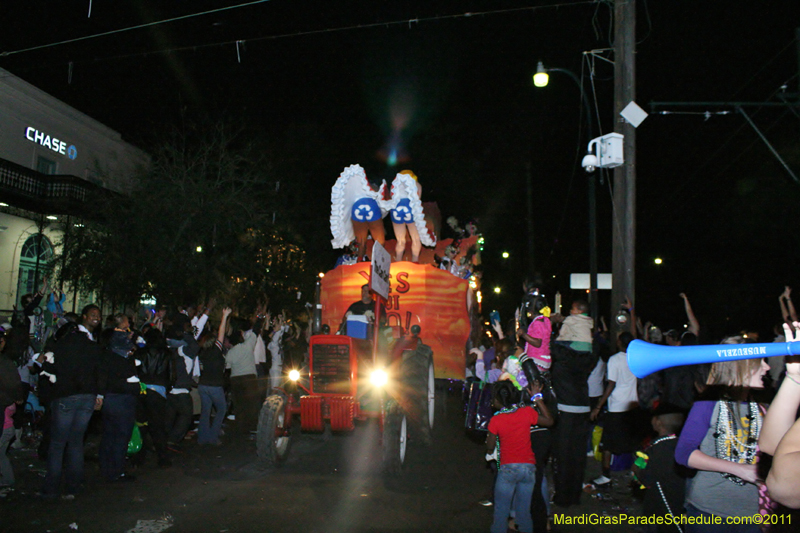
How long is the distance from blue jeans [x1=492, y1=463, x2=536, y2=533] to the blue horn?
2.82 meters

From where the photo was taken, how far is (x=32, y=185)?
1933 cm

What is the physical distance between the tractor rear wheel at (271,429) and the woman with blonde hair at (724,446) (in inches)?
206

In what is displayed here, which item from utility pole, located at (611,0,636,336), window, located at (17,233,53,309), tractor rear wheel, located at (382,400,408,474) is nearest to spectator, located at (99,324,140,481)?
tractor rear wheel, located at (382,400,408,474)

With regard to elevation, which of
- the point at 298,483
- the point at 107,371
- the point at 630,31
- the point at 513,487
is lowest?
the point at 298,483

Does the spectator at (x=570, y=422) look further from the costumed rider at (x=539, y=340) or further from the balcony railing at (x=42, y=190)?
the balcony railing at (x=42, y=190)

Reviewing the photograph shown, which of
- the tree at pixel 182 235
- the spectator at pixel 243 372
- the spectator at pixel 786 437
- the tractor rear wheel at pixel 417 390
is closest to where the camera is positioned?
the spectator at pixel 786 437

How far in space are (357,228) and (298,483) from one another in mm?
5455

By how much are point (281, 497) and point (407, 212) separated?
19.0 ft

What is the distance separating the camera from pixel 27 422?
31.1 ft

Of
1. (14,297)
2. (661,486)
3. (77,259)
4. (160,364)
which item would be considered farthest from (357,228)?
(14,297)

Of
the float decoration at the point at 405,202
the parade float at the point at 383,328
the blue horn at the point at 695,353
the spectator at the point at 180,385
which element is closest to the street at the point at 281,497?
the spectator at the point at 180,385

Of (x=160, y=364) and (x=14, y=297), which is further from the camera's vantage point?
(x=14, y=297)

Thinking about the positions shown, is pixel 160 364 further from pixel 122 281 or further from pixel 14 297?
pixel 14 297

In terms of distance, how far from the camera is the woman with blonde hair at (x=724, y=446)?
3115 millimetres
